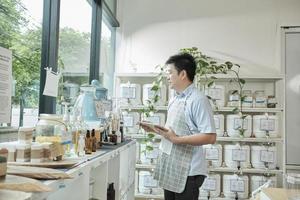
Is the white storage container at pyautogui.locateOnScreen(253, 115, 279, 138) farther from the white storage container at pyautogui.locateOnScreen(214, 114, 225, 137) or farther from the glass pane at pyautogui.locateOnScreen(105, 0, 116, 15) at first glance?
the glass pane at pyautogui.locateOnScreen(105, 0, 116, 15)

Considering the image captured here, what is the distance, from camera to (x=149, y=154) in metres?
3.21

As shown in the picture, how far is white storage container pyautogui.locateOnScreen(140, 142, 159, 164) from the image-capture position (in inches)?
126

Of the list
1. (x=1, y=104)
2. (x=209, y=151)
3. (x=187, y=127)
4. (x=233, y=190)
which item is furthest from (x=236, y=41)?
(x=1, y=104)

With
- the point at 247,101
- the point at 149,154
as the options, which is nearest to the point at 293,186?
the point at 247,101

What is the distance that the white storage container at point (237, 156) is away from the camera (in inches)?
121

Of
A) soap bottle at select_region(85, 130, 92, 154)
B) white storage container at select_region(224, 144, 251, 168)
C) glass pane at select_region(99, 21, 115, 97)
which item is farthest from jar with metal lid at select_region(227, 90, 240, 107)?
soap bottle at select_region(85, 130, 92, 154)

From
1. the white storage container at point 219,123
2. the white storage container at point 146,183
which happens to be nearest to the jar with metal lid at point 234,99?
the white storage container at point 219,123

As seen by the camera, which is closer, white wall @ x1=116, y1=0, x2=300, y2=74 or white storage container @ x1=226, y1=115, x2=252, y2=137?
white storage container @ x1=226, y1=115, x2=252, y2=137

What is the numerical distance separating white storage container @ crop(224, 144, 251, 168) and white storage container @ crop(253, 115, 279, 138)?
0.65ft

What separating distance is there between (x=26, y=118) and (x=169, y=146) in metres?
0.90

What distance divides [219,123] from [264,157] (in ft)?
1.80

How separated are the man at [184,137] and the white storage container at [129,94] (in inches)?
46.0

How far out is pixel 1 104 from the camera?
1.04 m

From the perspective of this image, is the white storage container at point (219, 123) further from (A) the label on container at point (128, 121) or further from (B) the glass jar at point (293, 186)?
(B) the glass jar at point (293, 186)
